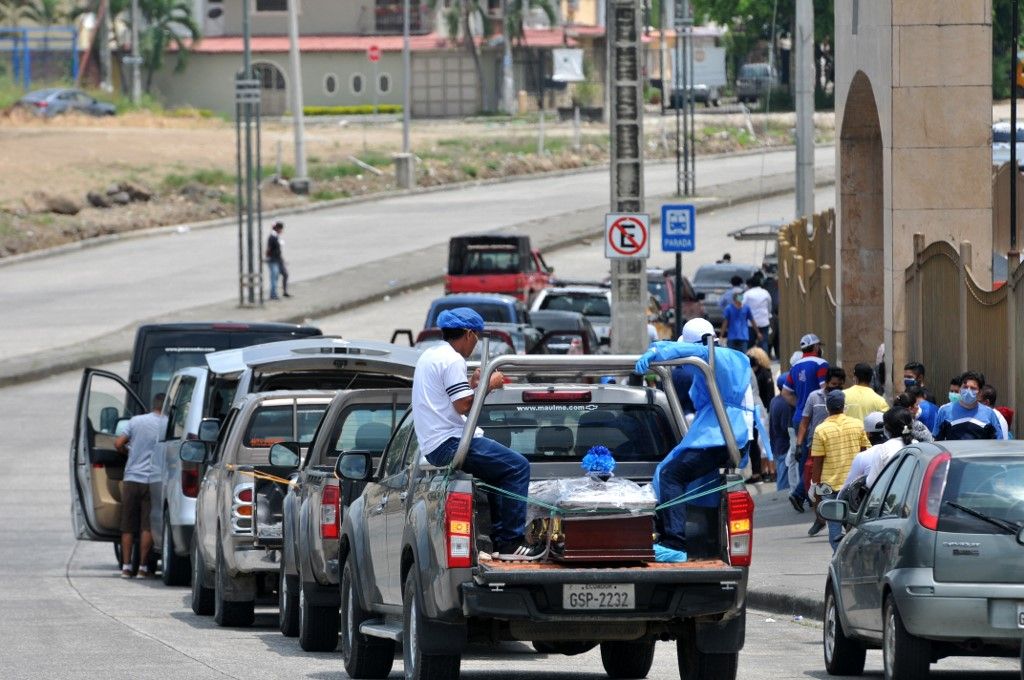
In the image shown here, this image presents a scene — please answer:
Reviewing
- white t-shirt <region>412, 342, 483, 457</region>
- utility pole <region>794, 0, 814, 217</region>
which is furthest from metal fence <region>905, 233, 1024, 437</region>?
utility pole <region>794, 0, 814, 217</region>

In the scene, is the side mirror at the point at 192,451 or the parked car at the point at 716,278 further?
the parked car at the point at 716,278

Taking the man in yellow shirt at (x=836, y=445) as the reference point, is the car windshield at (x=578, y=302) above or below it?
below

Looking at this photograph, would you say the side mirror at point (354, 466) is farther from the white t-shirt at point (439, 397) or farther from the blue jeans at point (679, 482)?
the blue jeans at point (679, 482)

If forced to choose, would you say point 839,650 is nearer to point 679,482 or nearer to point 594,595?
point 679,482

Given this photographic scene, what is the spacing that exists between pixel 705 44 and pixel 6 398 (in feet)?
254

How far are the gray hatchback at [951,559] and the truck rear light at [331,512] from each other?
3.36 meters

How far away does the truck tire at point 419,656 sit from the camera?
→ 9945 mm

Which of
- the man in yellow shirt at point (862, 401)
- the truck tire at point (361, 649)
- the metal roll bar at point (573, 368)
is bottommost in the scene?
the truck tire at point (361, 649)

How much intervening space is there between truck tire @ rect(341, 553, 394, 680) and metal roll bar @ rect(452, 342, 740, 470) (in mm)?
2036

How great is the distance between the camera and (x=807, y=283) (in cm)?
3191

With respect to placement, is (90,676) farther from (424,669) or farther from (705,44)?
(705,44)

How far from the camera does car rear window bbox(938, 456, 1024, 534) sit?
10359 millimetres

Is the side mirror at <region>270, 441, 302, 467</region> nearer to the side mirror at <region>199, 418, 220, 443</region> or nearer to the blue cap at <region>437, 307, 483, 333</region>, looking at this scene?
the side mirror at <region>199, 418, 220, 443</region>

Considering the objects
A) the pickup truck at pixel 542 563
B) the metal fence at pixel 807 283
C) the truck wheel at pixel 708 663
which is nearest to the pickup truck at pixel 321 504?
the pickup truck at pixel 542 563
